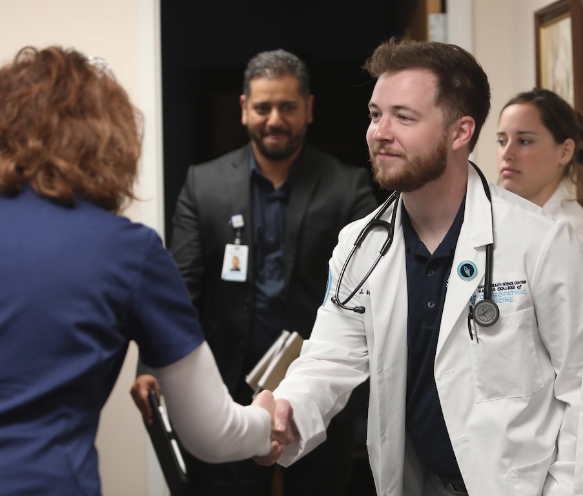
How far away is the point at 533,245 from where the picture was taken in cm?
164

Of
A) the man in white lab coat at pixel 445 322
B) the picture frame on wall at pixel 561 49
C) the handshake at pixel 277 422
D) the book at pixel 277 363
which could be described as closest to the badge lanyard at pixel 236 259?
the book at pixel 277 363

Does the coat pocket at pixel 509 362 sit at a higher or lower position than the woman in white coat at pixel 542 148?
lower

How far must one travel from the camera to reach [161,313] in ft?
3.90

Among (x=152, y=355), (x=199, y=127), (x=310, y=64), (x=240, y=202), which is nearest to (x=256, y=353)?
(x=240, y=202)

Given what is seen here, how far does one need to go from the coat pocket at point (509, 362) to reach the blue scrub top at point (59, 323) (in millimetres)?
803

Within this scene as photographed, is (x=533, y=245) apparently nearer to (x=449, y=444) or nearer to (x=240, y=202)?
(x=449, y=444)

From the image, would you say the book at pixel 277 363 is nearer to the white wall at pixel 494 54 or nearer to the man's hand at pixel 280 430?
the man's hand at pixel 280 430

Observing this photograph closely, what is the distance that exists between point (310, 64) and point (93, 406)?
4.55 m

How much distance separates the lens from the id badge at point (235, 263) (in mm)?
2881

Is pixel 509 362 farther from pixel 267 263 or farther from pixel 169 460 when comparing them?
pixel 267 263

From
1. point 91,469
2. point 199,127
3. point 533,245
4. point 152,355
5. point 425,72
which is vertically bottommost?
point 91,469

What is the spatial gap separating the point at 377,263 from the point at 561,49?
175cm

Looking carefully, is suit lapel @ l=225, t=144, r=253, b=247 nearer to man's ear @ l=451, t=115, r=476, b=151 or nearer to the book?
the book

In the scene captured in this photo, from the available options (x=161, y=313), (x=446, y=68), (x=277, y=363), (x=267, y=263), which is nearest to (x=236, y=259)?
(x=267, y=263)
